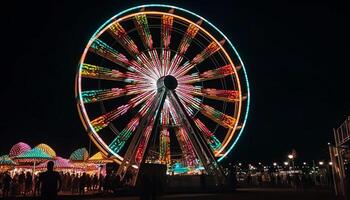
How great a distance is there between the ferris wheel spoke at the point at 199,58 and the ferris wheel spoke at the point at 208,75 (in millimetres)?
417

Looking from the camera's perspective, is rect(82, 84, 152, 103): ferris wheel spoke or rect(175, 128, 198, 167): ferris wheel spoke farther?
rect(175, 128, 198, 167): ferris wheel spoke

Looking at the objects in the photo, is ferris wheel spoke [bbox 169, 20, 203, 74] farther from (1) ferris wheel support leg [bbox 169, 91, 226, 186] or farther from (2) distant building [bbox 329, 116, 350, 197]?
(2) distant building [bbox 329, 116, 350, 197]

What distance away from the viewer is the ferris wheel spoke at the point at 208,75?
25.6 meters

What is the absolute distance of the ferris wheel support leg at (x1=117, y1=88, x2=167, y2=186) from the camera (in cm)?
2214

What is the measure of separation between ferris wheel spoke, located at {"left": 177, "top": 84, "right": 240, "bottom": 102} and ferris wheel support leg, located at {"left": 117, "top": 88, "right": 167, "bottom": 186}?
230 cm

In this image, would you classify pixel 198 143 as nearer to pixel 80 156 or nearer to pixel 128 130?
pixel 128 130

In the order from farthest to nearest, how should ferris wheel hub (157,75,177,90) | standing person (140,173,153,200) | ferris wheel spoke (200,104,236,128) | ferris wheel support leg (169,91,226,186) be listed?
ferris wheel spoke (200,104,236,128) → ferris wheel support leg (169,91,226,186) → ferris wheel hub (157,75,177,90) → standing person (140,173,153,200)

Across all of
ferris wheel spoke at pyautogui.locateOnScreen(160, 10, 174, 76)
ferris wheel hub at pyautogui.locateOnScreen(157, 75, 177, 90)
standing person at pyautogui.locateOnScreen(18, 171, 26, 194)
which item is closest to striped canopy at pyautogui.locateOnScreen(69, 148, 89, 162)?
standing person at pyautogui.locateOnScreen(18, 171, 26, 194)

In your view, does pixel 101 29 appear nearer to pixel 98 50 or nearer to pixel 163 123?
pixel 98 50

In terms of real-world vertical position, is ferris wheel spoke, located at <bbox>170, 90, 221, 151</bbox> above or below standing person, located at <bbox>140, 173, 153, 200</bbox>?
above

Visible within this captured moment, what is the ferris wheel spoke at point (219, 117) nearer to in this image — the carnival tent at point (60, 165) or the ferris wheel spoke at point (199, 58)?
the ferris wheel spoke at point (199, 58)

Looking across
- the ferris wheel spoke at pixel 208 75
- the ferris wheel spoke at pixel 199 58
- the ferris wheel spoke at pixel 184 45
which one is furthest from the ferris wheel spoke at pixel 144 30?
the ferris wheel spoke at pixel 208 75

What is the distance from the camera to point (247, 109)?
2556 centimetres

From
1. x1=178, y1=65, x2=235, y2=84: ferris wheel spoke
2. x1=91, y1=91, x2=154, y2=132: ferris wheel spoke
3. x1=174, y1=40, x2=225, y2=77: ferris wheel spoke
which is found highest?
x1=174, y1=40, x2=225, y2=77: ferris wheel spoke
